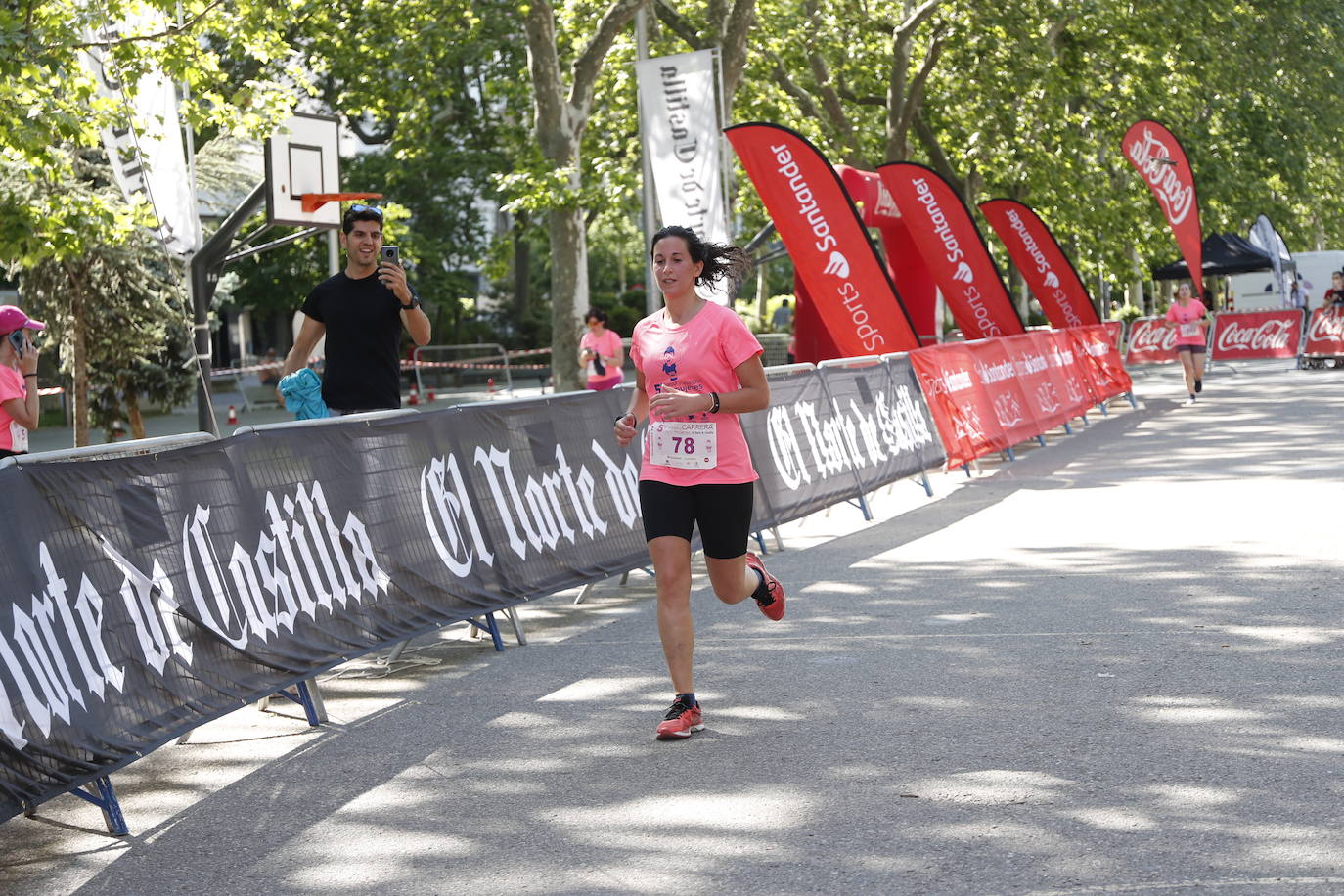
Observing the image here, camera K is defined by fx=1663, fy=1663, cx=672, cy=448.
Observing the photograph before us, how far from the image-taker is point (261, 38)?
1703 cm

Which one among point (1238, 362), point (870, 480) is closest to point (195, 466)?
point (870, 480)

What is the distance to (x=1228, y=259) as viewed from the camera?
1684 inches

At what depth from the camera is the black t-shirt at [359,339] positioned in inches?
321

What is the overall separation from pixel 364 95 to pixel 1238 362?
2047 centimetres

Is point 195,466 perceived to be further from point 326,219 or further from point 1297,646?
point 326,219

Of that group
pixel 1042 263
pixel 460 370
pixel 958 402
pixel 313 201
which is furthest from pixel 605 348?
pixel 460 370

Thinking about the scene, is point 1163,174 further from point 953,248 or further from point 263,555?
point 263,555

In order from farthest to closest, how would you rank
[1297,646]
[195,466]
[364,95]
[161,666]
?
[364,95]
[1297,646]
[195,466]
[161,666]

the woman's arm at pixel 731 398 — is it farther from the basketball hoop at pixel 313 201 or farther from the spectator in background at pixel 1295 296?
the spectator in background at pixel 1295 296

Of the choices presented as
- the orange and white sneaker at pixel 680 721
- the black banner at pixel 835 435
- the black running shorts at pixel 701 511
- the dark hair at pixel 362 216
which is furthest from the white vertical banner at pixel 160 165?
the orange and white sneaker at pixel 680 721

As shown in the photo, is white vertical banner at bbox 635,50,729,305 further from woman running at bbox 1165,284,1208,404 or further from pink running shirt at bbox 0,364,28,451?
pink running shirt at bbox 0,364,28,451

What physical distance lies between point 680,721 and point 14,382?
4.32m

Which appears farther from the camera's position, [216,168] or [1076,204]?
[1076,204]

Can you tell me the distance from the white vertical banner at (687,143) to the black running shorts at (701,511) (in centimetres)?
1423
